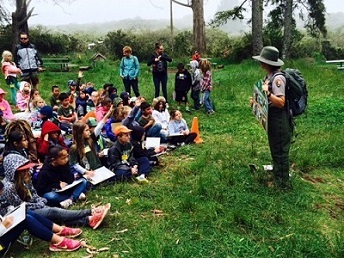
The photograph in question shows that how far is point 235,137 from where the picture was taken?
812cm

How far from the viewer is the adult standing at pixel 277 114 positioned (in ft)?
16.1

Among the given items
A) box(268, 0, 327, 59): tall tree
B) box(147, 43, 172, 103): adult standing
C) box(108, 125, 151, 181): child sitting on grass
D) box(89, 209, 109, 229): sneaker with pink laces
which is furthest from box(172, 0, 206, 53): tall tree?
box(89, 209, 109, 229): sneaker with pink laces

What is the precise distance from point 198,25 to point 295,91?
1438cm

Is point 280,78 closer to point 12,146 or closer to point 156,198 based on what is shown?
point 156,198

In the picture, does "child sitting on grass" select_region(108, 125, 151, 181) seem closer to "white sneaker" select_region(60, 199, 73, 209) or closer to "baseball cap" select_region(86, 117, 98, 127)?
"white sneaker" select_region(60, 199, 73, 209)

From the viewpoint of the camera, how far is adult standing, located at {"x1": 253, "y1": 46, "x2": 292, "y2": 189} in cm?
491

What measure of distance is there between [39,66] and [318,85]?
7821mm

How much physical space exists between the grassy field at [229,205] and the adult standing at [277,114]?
1.00ft

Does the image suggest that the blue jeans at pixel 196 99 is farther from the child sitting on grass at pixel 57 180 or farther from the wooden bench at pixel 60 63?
the wooden bench at pixel 60 63

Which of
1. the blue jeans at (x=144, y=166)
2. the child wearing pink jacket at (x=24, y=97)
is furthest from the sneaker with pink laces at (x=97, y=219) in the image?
the child wearing pink jacket at (x=24, y=97)

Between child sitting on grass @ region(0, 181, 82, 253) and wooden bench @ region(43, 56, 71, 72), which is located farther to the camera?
wooden bench @ region(43, 56, 71, 72)

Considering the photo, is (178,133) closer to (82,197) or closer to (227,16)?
(82,197)

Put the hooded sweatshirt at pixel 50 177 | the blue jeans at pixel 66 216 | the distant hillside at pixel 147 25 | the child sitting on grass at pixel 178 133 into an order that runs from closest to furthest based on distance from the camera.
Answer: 1. the blue jeans at pixel 66 216
2. the hooded sweatshirt at pixel 50 177
3. the child sitting on grass at pixel 178 133
4. the distant hillside at pixel 147 25

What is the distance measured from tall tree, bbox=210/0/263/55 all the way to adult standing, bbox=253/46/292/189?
13222 mm
